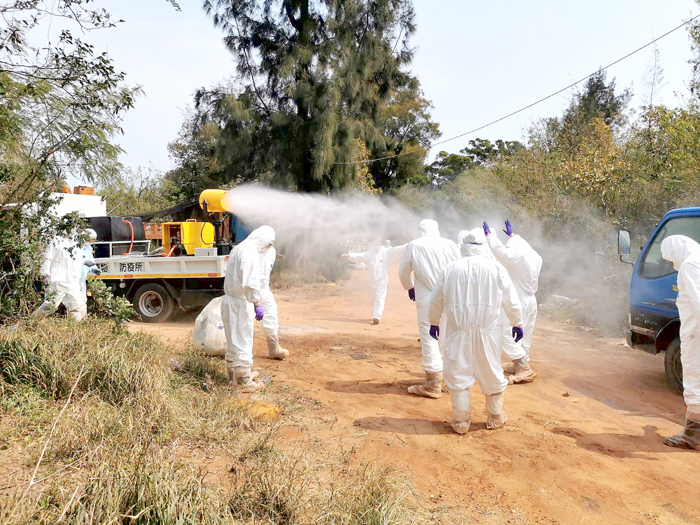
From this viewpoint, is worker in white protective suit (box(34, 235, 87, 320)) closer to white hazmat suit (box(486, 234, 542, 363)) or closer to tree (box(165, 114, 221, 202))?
white hazmat suit (box(486, 234, 542, 363))

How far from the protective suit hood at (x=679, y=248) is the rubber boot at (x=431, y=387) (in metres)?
2.56

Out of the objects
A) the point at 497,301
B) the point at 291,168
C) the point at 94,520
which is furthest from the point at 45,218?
the point at 291,168

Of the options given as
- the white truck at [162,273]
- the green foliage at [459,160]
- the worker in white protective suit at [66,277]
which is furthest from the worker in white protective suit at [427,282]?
the green foliage at [459,160]

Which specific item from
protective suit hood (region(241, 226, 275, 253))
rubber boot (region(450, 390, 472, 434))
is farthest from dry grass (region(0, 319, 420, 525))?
protective suit hood (region(241, 226, 275, 253))

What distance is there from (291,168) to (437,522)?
1692 cm

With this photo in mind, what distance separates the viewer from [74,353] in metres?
5.51

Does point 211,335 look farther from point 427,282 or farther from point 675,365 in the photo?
point 675,365

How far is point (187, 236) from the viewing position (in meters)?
11.6

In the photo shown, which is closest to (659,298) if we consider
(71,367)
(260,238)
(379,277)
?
(260,238)

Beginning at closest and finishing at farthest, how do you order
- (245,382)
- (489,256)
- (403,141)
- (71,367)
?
1. (71,367)
2. (489,256)
3. (245,382)
4. (403,141)

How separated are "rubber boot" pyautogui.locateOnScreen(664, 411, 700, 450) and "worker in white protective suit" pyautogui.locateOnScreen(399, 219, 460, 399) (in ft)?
7.41

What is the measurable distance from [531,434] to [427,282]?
2.08 meters

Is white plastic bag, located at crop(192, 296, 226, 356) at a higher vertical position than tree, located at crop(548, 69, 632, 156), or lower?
lower

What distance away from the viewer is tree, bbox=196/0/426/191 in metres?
18.9
